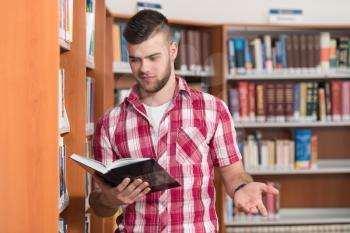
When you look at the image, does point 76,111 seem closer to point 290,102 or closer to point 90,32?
point 90,32

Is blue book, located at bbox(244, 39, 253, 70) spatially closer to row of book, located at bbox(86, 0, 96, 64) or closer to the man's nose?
row of book, located at bbox(86, 0, 96, 64)

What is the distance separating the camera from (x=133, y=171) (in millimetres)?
1510

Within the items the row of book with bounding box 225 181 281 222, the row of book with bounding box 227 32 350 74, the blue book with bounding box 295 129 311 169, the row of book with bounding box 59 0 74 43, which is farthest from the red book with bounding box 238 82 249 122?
the row of book with bounding box 59 0 74 43

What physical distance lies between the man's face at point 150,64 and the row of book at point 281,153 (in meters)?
2.32

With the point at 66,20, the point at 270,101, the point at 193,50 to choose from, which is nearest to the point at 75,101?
the point at 66,20

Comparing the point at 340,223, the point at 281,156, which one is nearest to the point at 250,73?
the point at 281,156

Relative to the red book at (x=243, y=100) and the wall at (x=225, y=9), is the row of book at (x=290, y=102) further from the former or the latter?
the wall at (x=225, y=9)

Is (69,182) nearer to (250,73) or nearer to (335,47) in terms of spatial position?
(250,73)

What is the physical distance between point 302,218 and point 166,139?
263 centimetres

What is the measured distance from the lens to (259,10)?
15.0 feet

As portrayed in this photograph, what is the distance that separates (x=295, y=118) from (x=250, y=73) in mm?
470

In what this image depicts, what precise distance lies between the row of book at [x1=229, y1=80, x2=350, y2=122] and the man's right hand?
8.06 ft

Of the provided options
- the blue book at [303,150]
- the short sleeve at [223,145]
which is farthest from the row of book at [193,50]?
the short sleeve at [223,145]

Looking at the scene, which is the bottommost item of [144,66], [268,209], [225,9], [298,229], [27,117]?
[298,229]
